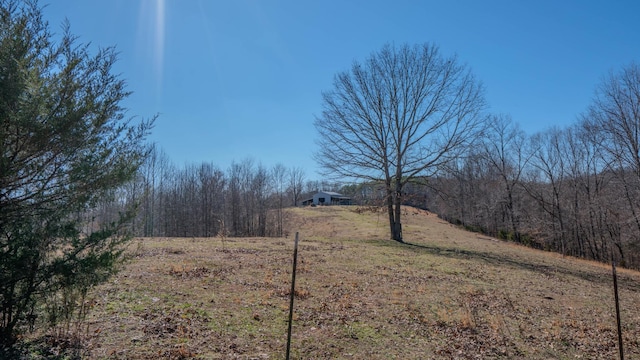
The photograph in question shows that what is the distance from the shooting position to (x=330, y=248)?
14414 mm

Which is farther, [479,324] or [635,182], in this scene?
[635,182]

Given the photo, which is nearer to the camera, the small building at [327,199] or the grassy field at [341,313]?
the grassy field at [341,313]

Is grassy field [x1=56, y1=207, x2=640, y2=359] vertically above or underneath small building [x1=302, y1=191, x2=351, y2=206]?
underneath

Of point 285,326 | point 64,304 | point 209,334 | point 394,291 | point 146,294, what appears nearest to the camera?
point 64,304

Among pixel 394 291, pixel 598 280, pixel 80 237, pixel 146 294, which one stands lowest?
pixel 598 280

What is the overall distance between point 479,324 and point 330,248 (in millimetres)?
8721

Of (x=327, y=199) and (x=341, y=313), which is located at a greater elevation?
(x=327, y=199)

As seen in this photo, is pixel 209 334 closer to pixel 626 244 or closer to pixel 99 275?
pixel 99 275

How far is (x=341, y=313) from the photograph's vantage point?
5.98 m

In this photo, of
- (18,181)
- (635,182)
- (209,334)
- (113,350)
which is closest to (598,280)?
(635,182)

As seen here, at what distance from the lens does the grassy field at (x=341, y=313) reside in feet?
14.5

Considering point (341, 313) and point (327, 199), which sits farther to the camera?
point (327, 199)

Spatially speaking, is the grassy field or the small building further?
the small building

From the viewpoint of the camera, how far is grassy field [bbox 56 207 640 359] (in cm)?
443
